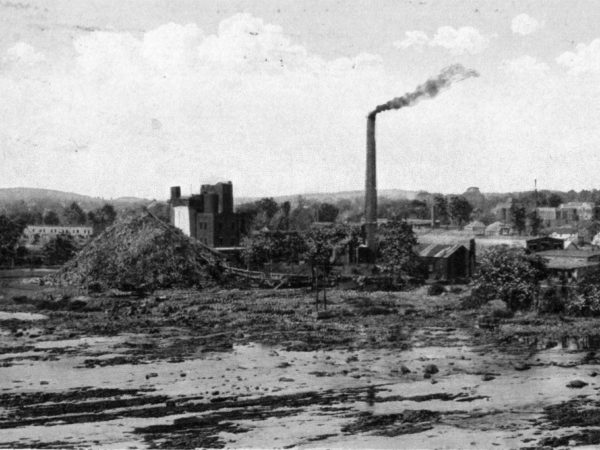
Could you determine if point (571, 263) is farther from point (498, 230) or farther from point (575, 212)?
point (575, 212)

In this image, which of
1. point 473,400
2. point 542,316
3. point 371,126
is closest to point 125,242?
point 371,126

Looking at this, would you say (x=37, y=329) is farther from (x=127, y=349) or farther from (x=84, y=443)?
(x=84, y=443)

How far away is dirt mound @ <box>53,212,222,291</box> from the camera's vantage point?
2350 inches

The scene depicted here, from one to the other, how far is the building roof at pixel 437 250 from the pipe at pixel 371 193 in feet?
15.6

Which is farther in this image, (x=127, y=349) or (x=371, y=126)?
(x=371, y=126)

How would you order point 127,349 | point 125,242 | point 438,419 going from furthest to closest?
point 125,242
point 127,349
point 438,419

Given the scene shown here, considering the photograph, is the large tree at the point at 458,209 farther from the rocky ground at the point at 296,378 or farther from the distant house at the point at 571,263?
the rocky ground at the point at 296,378

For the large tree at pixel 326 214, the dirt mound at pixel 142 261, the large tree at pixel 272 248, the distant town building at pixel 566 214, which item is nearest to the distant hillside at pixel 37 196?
the dirt mound at pixel 142 261

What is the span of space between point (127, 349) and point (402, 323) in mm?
14389

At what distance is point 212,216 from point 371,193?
19590mm

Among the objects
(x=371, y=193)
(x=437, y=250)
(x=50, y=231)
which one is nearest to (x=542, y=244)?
(x=437, y=250)

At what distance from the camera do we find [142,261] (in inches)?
2393

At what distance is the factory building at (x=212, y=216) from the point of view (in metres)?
80.6

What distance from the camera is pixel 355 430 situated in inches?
778
